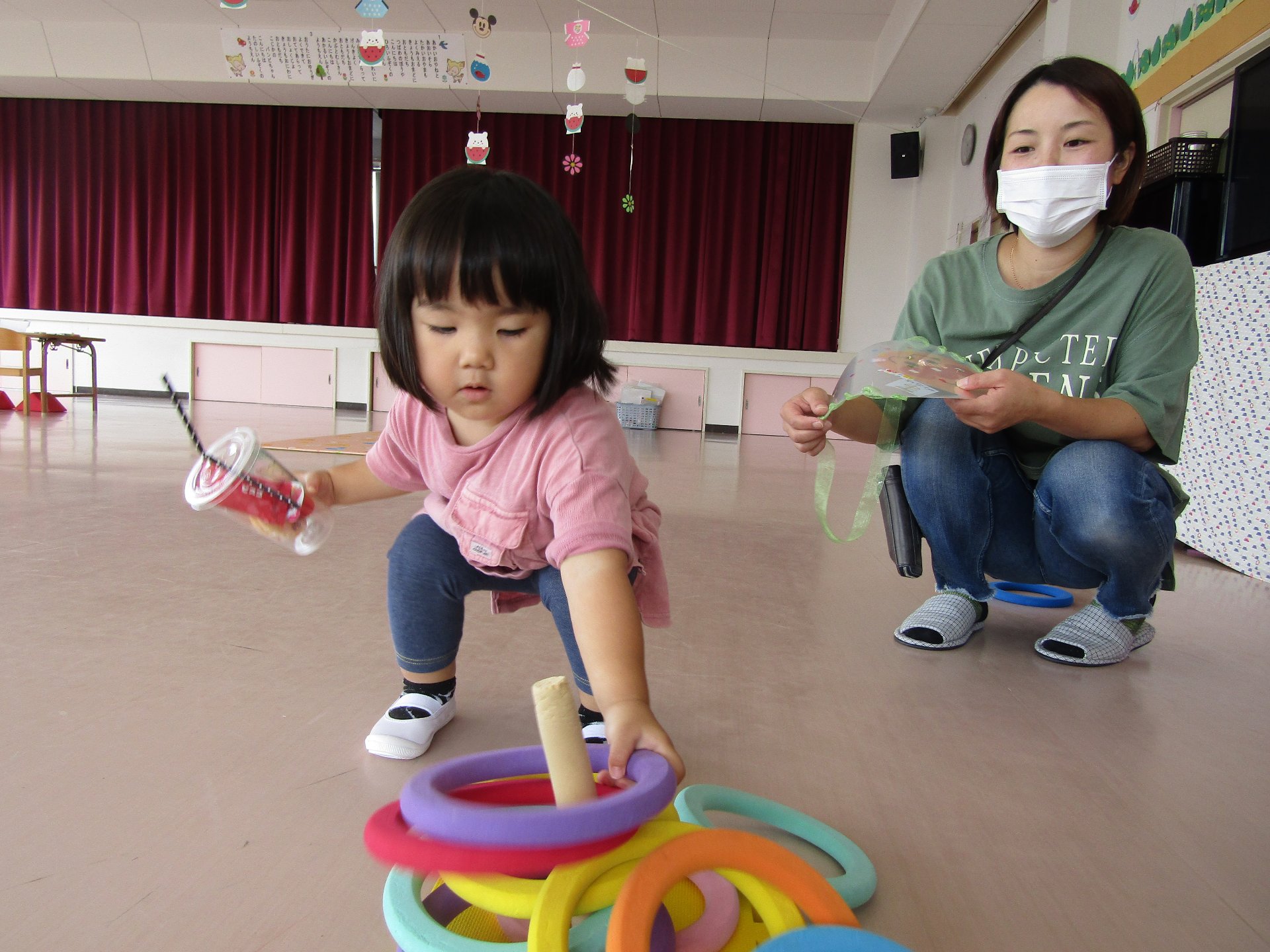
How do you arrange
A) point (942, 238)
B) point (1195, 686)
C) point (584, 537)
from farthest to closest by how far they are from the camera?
point (942, 238)
point (1195, 686)
point (584, 537)

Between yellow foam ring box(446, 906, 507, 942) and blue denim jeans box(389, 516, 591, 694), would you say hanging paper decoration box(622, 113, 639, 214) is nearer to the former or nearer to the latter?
blue denim jeans box(389, 516, 591, 694)

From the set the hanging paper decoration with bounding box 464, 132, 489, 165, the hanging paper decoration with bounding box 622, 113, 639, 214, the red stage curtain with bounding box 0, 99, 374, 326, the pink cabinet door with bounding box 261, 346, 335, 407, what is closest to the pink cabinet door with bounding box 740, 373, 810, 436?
the hanging paper decoration with bounding box 622, 113, 639, 214

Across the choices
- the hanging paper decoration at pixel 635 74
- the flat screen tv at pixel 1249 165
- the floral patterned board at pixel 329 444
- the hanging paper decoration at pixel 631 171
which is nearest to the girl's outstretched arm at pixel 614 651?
the flat screen tv at pixel 1249 165

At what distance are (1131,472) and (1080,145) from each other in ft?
1.42

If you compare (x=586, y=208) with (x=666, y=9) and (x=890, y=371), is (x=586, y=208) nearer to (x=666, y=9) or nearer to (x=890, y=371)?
(x=666, y=9)

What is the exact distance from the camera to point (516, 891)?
1.60 ft

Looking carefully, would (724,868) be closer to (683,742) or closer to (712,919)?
(712,919)

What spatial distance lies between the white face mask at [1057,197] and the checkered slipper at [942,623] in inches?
20.9

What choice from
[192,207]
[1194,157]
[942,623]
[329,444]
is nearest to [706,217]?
[329,444]

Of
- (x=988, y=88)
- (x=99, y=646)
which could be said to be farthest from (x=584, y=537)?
(x=988, y=88)

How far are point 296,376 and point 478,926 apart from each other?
19.9 ft

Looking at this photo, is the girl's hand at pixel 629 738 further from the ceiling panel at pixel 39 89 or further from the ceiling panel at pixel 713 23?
the ceiling panel at pixel 39 89

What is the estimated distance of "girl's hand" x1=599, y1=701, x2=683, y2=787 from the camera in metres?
0.57

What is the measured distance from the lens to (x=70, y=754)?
2.47 feet
